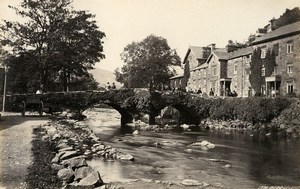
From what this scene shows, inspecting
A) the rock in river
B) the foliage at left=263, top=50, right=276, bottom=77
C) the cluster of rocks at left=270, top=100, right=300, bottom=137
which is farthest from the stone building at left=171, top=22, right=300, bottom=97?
the rock in river

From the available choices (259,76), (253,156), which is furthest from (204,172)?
(259,76)

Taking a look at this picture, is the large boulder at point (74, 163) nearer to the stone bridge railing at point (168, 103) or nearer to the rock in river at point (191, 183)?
the rock in river at point (191, 183)

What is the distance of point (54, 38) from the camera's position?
40.7m

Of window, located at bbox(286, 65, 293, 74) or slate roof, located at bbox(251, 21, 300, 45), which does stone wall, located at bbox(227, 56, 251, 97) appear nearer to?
slate roof, located at bbox(251, 21, 300, 45)

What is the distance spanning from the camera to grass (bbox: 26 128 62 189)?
971cm

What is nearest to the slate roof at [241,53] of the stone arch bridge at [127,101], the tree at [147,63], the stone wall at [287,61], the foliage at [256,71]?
the foliage at [256,71]

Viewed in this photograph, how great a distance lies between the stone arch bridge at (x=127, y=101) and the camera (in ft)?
125

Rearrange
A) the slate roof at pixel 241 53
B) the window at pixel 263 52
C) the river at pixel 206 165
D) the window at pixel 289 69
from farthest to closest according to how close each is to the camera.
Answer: the slate roof at pixel 241 53, the window at pixel 263 52, the window at pixel 289 69, the river at pixel 206 165

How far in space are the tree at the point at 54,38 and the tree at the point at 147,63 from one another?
23945mm

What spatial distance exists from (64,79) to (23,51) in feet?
22.7


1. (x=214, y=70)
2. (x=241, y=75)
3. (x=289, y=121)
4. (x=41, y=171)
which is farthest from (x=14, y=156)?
(x=214, y=70)

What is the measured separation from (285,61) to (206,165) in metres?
27.5

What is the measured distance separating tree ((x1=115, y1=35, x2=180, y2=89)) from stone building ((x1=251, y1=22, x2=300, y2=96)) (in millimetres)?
29779

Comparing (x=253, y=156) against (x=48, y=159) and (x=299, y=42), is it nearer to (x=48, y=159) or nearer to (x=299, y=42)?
(x=48, y=159)
